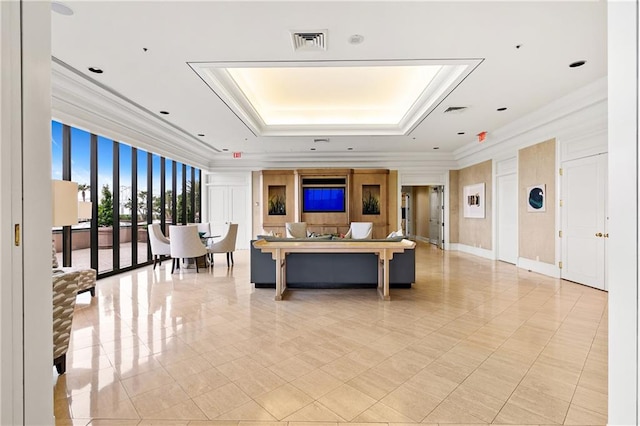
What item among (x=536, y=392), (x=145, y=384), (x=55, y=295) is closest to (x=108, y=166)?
(x=55, y=295)

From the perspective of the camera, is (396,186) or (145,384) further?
(396,186)

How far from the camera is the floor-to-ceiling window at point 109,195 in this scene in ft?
15.8

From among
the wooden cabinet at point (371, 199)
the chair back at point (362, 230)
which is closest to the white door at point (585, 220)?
the chair back at point (362, 230)

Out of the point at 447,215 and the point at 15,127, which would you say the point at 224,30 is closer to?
the point at 15,127

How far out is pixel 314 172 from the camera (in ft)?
30.7

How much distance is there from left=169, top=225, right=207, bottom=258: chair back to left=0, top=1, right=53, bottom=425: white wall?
5077 millimetres

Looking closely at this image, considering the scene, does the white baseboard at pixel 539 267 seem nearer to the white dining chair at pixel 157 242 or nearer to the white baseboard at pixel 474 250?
the white baseboard at pixel 474 250

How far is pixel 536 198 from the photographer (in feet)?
20.0

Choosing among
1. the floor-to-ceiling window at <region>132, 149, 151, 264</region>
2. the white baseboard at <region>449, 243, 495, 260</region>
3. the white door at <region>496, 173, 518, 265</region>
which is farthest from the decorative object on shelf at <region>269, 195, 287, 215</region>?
the white door at <region>496, 173, 518, 265</region>

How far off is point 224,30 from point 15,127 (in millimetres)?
2563

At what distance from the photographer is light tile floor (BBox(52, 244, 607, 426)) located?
6.34 feet

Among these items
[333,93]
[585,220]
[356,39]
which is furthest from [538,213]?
[356,39]

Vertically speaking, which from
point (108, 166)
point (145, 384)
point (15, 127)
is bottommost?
point (145, 384)

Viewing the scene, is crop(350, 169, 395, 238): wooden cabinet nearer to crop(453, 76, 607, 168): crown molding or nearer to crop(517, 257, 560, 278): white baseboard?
crop(453, 76, 607, 168): crown molding
